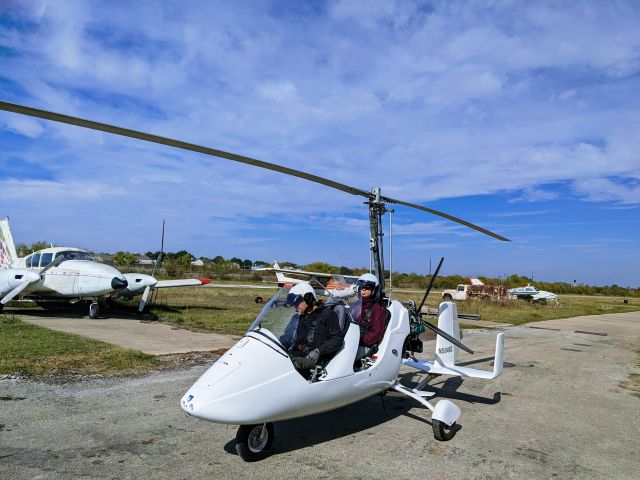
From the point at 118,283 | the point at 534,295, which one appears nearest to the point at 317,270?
the point at 534,295

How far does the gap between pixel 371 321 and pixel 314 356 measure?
1326mm

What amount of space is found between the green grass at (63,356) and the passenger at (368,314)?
4.29m

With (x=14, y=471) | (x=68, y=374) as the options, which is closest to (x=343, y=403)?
(x=14, y=471)

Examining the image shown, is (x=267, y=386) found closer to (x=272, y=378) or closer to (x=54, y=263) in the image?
(x=272, y=378)

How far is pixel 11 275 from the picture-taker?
15391mm

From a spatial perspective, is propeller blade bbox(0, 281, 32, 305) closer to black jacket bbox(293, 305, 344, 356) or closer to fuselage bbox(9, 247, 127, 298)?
fuselage bbox(9, 247, 127, 298)

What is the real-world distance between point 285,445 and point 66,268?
46.3 ft

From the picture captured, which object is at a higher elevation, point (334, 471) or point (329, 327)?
point (329, 327)

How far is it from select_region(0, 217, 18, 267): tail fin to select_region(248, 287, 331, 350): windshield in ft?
59.6

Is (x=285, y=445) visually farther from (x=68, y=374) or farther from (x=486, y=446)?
(x=68, y=374)

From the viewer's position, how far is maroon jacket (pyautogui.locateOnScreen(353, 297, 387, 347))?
5.82 meters

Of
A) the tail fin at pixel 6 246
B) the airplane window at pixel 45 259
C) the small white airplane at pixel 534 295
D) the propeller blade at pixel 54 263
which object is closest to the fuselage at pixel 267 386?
the propeller blade at pixel 54 263

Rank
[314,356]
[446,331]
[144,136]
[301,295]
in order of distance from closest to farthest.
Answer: [144,136], [314,356], [301,295], [446,331]

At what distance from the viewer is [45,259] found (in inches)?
659
